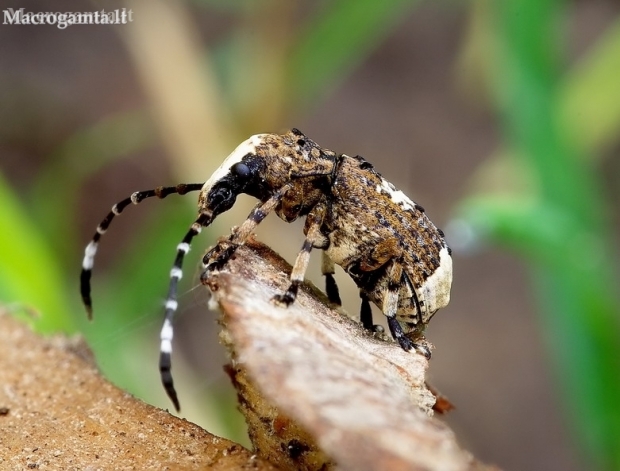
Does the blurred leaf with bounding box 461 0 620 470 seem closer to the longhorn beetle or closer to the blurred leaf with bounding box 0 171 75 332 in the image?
the longhorn beetle

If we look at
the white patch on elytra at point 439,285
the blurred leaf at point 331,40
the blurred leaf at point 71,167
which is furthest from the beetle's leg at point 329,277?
the blurred leaf at point 71,167

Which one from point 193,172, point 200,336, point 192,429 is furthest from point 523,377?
point 192,429

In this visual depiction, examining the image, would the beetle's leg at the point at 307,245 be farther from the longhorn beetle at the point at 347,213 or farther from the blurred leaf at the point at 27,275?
the blurred leaf at the point at 27,275

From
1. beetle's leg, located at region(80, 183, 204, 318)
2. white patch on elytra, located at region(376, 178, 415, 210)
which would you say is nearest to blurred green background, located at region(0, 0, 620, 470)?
beetle's leg, located at region(80, 183, 204, 318)

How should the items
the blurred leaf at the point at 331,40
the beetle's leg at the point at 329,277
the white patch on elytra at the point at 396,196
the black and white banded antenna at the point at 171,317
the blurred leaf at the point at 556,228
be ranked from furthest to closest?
the blurred leaf at the point at 331,40 < the blurred leaf at the point at 556,228 < the beetle's leg at the point at 329,277 < the white patch on elytra at the point at 396,196 < the black and white banded antenna at the point at 171,317

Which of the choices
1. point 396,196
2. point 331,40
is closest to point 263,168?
point 396,196

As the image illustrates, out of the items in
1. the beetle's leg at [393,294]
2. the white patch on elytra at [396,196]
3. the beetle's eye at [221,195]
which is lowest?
the beetle's leg at [393,294]

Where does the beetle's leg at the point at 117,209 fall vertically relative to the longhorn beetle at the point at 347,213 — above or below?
below
